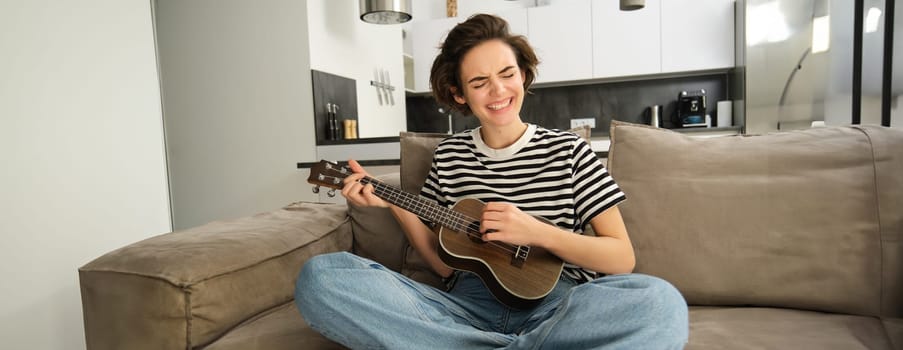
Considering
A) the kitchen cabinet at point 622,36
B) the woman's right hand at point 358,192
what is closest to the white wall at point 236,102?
the kitchen cabinet at point 622,36

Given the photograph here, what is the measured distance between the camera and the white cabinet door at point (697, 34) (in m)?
3.56

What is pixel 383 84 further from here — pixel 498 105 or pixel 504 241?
pixel 504 241

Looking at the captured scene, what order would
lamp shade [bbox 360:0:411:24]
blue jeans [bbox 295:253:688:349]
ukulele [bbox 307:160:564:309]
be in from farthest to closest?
lamp shade [bbox 360:0:411:24]
ukulele [bbox 307:160:564:309]
blue jeans [bbox 295:253:688:349]

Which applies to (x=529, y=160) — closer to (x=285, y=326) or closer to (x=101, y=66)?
(x=285, y=326)

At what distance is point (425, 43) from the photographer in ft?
13.6

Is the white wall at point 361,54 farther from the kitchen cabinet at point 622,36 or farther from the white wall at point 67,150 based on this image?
the white wall at point 67,150

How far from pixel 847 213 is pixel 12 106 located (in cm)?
215

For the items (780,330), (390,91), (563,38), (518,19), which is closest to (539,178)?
(780,330)

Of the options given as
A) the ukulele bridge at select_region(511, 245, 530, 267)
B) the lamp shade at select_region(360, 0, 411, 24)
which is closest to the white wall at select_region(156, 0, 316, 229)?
the lamp shade at select_region(360, 0, 411, 24)

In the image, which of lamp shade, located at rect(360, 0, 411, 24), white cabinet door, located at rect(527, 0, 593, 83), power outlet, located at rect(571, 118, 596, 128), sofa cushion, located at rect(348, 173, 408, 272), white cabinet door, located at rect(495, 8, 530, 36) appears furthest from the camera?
power outlet, located at rect(571, 118, 596, 128)

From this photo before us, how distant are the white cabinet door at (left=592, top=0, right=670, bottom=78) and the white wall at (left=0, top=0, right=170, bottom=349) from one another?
114 inches

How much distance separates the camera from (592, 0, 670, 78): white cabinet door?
370 centimetres

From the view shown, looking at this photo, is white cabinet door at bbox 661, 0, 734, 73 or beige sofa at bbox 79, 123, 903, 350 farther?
white cabinet door at bbox 661, 0, 734, 73

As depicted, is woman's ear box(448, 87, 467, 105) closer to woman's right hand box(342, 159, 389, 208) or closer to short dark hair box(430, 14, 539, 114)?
short dark hair box(430, 14, 539, 114)
